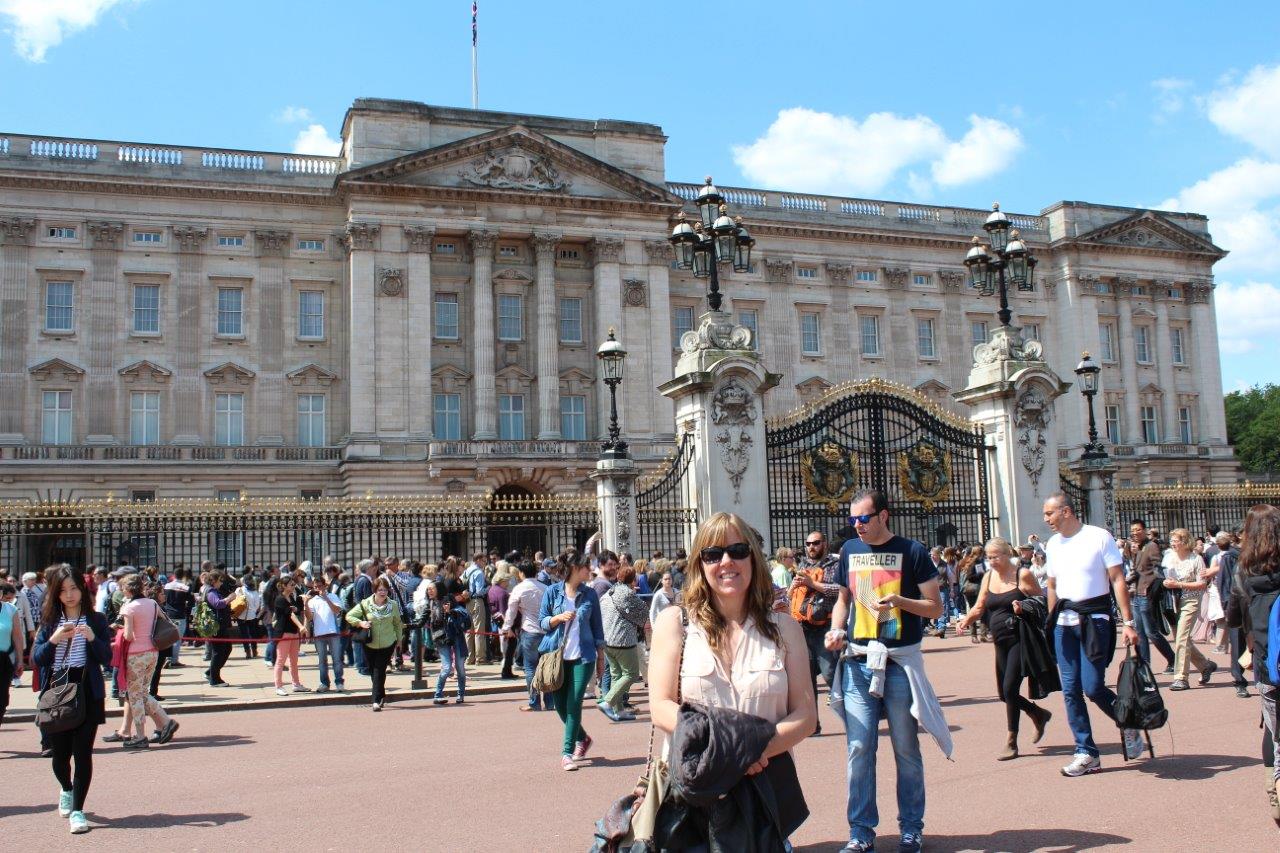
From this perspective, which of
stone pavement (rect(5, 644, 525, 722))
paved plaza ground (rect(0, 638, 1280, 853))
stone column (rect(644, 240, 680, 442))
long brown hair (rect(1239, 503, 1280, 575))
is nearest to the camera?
long brown hair (rect(1239, 503, 1280, 575))

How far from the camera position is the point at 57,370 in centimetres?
4162

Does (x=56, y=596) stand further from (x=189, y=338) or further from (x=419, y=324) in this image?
(x=189, y=338)

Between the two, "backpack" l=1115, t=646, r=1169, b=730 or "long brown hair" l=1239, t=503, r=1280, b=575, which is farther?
"backpack" l=1115, t=646, r=1169, b=730

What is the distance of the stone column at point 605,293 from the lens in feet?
150

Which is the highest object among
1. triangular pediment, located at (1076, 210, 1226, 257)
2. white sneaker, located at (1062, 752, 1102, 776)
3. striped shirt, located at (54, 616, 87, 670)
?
triangular pediment, located at (1076, 210, 1226, 257)

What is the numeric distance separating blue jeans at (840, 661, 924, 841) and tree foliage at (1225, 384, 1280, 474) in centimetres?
7765

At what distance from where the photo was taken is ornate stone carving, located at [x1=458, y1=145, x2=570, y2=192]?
147ft

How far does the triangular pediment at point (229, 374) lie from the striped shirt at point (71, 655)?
3723 centimetres

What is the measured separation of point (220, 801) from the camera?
8.57m

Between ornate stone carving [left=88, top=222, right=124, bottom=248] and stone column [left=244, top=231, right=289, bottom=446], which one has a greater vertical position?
ornate stone carving [left=88, top=222, right=124, bottom=248]

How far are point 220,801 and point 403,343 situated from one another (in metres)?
35.9

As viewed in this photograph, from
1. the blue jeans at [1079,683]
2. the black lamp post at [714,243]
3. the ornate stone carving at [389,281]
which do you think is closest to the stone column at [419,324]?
the ornate stone carving at [389,281]

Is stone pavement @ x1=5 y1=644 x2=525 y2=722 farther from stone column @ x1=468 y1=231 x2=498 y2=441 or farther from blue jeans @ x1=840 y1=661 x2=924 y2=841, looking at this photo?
stone column @ x1=468 y1=231 x2=498 y2=441

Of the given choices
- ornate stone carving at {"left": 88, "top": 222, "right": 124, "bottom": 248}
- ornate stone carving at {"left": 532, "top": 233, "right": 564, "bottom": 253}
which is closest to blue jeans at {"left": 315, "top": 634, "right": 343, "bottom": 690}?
ornate stone carving at {"left": 532, "top": 233, "right": 564, "bottom": 253}
